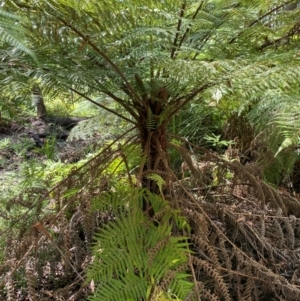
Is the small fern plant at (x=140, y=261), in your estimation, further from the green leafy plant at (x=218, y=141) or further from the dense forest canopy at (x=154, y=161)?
the green leafy plant at (x=218, y=141)

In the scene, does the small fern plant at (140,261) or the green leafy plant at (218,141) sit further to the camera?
the green leafy plant at (218,141)

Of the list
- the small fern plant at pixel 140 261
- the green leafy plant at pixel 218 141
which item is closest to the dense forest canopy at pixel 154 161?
the small fern plant at pixel 140 261

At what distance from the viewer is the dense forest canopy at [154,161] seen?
89cm

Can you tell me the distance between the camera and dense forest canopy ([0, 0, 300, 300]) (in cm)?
89

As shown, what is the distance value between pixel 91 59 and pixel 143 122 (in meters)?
0.22

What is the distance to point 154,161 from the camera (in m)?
1.12

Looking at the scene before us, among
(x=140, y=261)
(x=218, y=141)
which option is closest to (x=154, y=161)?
(x=140, y=261)

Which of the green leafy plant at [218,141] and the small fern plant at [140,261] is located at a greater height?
the green leafy plant at [218,141]

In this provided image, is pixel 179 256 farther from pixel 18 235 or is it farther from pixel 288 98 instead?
pixel 288 98

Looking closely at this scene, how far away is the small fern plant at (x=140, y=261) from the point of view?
85 centimetres

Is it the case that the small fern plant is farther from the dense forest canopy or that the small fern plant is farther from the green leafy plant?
the green leafy plant

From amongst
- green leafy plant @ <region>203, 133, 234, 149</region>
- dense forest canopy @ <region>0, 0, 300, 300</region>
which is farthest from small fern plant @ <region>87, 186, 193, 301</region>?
green leafy plant @ <region>203, 133, 234, 149</region>

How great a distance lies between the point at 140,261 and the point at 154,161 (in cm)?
32

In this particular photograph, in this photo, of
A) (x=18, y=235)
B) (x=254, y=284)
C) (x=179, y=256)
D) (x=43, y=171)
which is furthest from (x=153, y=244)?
(x=43, y=171)
